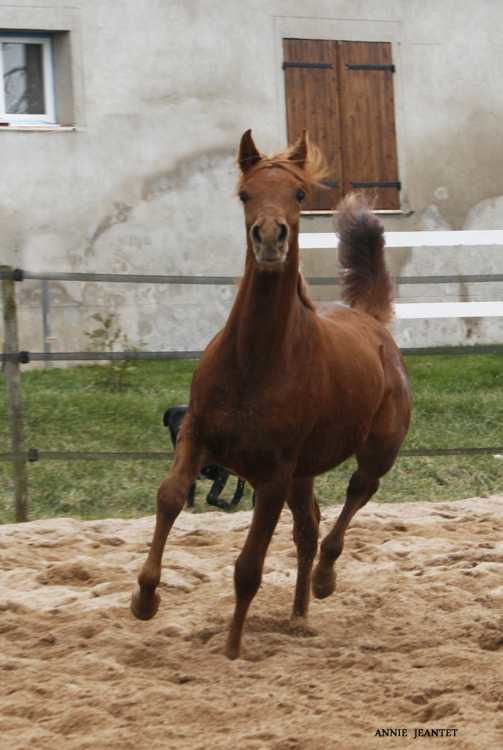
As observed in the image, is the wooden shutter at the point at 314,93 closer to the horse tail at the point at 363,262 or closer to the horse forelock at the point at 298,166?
the horse tail at the point at 363,262

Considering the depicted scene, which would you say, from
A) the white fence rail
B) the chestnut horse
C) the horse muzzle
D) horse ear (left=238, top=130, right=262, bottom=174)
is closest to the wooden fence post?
the chestnut horse

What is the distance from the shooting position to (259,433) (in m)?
4.49

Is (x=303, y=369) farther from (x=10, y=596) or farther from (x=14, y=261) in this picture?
(x=14, y=261)

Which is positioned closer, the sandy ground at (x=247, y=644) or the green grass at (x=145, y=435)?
the sandy ground at (x=247, y=644)

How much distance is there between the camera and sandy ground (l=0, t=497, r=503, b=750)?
12.5ft

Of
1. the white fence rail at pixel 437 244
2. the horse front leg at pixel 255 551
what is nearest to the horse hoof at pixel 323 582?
the horse front leg at pixel 255 551

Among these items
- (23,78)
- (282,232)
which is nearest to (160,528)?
(282,232)

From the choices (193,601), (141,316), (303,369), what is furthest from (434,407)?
(303,369)

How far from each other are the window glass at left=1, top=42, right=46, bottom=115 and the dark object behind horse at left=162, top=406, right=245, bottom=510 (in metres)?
5.27

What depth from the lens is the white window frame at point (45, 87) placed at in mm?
11970

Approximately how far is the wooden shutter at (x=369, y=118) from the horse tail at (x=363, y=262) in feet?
21.0

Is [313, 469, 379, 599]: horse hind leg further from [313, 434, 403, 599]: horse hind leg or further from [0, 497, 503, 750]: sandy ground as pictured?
[0, 497, 503, 750]: sandy ground

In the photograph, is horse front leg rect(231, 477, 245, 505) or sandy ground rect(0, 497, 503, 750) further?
horse front leg rect(231, 477, 245, 505)

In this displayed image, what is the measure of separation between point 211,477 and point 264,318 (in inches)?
135
